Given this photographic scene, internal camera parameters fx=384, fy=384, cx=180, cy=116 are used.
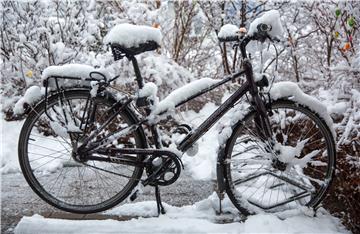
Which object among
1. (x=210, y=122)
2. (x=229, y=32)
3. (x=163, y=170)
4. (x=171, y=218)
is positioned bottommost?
(x=171, y=218)

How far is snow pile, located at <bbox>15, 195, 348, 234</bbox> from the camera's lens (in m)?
2.53

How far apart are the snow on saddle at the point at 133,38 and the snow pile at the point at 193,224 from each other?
1.17 meters

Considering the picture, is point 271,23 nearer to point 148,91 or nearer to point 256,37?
point 256,37

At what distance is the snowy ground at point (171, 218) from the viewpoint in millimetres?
2545

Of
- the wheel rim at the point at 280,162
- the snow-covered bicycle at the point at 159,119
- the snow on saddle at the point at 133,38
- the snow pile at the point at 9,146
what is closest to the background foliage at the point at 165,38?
the snow pile at the point at 9,146

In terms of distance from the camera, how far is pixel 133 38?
243 cm

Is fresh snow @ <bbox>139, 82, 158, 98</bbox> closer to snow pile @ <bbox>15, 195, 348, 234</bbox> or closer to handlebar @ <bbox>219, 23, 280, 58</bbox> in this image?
handlebar @ <bbox>219, 23, 280, 58</bbox>

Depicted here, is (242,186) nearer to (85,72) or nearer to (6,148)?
(85,72)

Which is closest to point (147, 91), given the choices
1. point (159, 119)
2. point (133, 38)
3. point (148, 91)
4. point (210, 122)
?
point (148, 91)

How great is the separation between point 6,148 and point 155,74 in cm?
178

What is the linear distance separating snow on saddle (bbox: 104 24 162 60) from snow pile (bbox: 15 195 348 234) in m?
1.17

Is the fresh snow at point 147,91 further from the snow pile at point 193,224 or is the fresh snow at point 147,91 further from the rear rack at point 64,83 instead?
the snow pile at point 193,224

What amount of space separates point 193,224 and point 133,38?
4.24 ft

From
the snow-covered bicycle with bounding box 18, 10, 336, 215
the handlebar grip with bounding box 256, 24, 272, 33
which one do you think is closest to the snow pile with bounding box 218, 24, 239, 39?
the snow-covered bicycle with bounding box 18, 10, 336, 215
